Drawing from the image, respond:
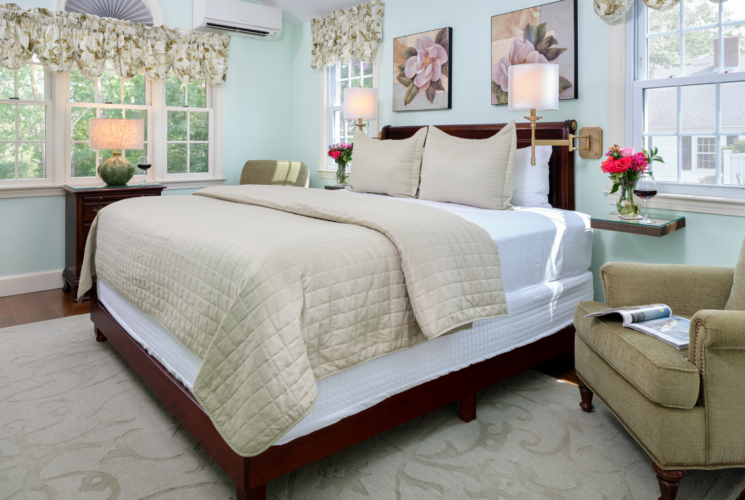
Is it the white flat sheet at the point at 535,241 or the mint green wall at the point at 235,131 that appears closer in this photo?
the white flat sheet at the point at 535,241

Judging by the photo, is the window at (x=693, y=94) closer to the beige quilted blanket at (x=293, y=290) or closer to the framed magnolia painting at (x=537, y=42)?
the framed magnolia painting at (x=537, y=42)

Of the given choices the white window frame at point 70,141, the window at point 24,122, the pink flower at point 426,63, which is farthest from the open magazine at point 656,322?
the window at point 24,122

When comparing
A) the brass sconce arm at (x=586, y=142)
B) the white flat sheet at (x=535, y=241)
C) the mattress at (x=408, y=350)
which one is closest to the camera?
the mattress at (x=408, y=350)

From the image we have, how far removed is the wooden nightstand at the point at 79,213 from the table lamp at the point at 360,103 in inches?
67.3

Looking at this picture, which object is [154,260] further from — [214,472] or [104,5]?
[104,5]

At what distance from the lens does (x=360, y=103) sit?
4.12m

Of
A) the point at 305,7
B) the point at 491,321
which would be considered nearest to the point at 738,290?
the point at 491,321

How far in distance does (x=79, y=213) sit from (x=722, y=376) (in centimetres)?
397

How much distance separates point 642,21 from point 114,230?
2.91 m

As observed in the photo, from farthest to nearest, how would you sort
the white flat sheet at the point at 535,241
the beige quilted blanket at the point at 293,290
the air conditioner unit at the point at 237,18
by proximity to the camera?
the air conditioner unit at the point at 237,18, the white flat sheet at the point at 535,241, the beige quilted blanket at the point at 293,290

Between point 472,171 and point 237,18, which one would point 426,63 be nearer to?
point 472,171

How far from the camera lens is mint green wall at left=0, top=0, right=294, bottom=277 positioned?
4.10 m

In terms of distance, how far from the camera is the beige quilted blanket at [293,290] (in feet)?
4.80

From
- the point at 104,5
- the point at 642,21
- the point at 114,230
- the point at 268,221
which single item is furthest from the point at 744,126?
the point at 104,5
